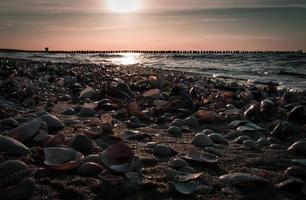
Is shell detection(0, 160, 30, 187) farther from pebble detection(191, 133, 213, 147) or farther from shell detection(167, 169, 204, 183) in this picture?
pebble detection(191, 133, 213, 147)

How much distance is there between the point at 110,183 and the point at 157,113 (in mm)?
2813

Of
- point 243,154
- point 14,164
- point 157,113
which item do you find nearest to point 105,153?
point 14,164

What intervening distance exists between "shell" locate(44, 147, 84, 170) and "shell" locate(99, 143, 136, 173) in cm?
18

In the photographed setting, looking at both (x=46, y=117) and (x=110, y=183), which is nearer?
(x=110, y=183)

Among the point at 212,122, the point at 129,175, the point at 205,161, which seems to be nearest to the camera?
the point at 129,175

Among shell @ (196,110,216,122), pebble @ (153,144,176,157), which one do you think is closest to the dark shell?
pebble @ (153,144,176,157)

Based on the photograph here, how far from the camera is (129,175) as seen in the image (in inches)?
91.5

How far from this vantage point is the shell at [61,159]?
7.72ft

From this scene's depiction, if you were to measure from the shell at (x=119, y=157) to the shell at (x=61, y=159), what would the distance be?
181 mm

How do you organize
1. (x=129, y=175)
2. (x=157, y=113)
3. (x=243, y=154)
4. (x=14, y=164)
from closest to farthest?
(x=14, y=164), (x=129, y=175), (x=243, y=154), (x=157, y=113)

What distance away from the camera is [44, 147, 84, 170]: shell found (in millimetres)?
2352

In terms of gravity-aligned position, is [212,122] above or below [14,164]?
below

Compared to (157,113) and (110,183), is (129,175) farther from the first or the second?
(157,113)

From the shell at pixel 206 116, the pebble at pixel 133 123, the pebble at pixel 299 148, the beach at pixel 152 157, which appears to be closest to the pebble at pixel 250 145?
the beach at pixel 152 157
